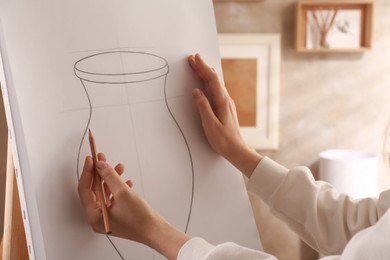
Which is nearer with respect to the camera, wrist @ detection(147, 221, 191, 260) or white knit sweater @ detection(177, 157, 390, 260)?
wrist @ detection(147, 221, 191, 260)

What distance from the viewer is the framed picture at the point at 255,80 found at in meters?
2.41

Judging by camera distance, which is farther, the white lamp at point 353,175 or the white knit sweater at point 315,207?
A: the white lamp at point 353,175

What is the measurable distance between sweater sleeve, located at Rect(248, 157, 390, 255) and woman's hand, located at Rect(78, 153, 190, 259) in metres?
0.28

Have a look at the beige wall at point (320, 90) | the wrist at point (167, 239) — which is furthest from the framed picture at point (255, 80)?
the wrist at point (167, 239)

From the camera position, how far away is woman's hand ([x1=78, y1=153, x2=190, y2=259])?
2.40 ft

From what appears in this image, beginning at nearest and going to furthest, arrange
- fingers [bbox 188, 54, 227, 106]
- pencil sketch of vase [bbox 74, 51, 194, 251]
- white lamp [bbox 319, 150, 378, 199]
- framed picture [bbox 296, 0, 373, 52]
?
pencil sketch of vase [bbox 74, 51, 194, 251]
fingers [bbox 188, 54, 227, 106]
white lamp [bbox 319, 150, 378, 199]
framed picture [bbox 296, 0, 373, 52]

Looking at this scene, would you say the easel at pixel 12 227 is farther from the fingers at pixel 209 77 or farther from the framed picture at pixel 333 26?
the framed picture at pixel 333 26

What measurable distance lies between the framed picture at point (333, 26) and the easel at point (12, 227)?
173 centimetres

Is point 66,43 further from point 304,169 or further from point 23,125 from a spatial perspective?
point 304,169

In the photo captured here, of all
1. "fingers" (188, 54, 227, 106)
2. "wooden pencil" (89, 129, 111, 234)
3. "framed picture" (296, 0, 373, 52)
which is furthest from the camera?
"framed picture" (296, 0, 373, 52)

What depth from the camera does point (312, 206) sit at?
93 centimetres

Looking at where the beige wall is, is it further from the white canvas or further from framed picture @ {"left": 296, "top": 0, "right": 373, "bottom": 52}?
the white canvas

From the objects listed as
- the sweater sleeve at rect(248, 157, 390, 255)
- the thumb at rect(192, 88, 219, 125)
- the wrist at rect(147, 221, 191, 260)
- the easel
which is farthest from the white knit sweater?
the easel

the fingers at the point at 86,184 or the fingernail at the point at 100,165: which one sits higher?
the fingernail at the point at 100,165
